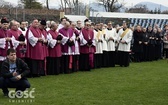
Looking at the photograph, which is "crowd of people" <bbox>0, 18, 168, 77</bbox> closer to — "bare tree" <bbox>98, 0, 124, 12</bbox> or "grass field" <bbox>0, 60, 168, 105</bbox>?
"grass field" <bbox>0, 60, 168, 105</bbox>

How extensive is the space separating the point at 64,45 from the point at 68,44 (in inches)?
6.6

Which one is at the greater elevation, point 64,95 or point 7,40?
point 7,40

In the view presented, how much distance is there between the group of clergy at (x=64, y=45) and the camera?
11852 millimetres

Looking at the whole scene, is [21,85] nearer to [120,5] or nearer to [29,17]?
[29,17]

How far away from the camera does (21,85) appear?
333 inches

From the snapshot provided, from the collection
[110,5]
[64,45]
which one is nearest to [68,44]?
[64,45]

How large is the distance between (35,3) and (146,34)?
29.0 meters

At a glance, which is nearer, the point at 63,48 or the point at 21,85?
the point at 21,85

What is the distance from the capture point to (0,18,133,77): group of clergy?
11.9 meters

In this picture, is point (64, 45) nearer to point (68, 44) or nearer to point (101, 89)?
point (68, 44)

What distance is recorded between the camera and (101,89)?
9984 mm

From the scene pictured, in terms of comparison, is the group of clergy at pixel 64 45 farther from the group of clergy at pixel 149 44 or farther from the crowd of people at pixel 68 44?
the group of clergy at pixel 149 44

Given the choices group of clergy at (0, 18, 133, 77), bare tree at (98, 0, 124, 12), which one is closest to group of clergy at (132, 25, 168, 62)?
group of clergy at (0, 18, 133, 77)

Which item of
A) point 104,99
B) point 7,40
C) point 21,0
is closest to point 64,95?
point 104,99
